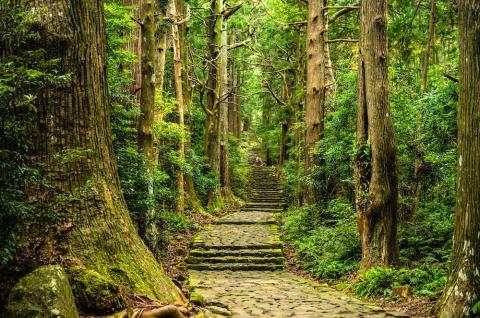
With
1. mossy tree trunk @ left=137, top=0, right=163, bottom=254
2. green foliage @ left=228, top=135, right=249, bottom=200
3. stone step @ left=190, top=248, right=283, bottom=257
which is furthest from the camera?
green foliage @ left=228, top=135, right=249, bottom=200

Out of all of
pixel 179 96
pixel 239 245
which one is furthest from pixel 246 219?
pixel 179 96

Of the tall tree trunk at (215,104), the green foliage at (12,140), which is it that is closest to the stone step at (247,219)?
the tall tree trunk at (215,104)

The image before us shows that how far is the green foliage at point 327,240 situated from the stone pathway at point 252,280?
0.57 m

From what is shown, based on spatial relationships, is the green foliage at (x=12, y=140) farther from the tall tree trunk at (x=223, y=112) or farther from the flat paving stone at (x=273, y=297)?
the tall tree trunk at (x=223, y=112)

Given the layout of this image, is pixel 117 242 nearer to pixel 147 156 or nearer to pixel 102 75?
pixel 102 75

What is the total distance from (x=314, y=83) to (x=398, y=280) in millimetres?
8850

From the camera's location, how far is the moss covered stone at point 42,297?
3.20 metres

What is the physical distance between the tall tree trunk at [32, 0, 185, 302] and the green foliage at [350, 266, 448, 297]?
13.3ft

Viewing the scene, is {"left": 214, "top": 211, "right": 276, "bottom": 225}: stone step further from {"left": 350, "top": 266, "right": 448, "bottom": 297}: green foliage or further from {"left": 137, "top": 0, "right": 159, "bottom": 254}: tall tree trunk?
{"left": 350, "top": 266, "right": 448, "bottom": 297}: green foliage

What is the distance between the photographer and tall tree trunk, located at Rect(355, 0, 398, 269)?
8273 mm

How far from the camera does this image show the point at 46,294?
130 inches

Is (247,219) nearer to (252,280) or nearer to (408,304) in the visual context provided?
(252,280)

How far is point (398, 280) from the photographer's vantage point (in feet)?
24.7

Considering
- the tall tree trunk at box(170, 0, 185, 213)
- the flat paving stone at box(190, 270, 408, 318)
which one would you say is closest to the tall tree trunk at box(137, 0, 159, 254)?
the flat paving stone at box(190, 270, 408, 318)
